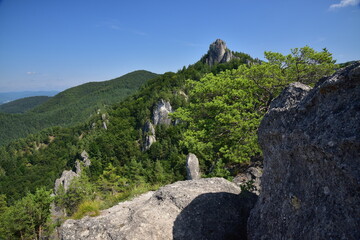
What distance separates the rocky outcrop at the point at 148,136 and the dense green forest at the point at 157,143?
3.74m

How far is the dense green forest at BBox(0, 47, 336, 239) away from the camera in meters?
12.4

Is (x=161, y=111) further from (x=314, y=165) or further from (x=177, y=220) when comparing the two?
(x=314, y=165)

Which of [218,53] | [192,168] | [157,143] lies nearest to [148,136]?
[157,143]

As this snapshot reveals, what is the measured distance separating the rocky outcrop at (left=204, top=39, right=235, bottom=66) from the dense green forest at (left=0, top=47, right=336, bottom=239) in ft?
34.0

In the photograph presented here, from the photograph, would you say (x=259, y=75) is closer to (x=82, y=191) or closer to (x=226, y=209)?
(x=226, y=209)

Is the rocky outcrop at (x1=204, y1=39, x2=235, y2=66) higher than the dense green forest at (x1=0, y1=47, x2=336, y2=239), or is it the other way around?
the rocky outcrop at (x1=204, y1=39, x2=235, y2=66)

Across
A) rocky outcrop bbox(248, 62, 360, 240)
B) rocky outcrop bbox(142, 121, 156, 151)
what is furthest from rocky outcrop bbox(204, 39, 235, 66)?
rocky outcrop bbox(248, 62, 360, 240)

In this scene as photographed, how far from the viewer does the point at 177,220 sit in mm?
6148

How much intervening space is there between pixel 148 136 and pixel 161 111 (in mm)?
17153

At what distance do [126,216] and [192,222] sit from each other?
6.73 ft

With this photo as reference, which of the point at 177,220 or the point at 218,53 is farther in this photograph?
the point at 218,53

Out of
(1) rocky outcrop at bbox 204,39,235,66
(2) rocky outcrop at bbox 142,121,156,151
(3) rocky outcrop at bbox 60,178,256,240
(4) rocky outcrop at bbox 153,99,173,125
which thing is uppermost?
(1) rocky outcrop at bbox 204,39,235,66

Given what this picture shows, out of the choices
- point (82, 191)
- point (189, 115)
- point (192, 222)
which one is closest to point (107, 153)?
point (82, 191)

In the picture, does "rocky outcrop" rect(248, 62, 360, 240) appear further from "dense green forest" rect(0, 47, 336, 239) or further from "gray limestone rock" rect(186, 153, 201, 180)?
"gray limestone rock" rect(186, 153, 201, 180)
